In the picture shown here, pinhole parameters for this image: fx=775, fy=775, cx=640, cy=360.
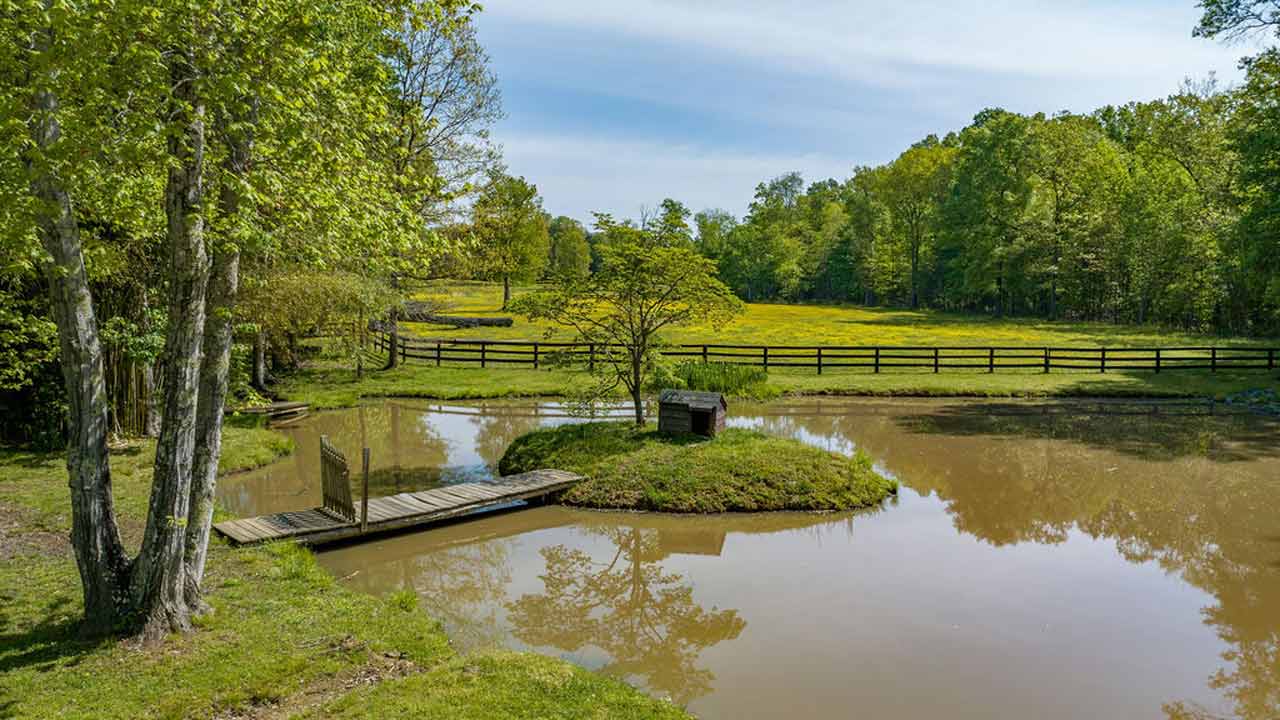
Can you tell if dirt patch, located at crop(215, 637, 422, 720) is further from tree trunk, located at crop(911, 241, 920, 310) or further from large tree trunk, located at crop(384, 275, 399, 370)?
tree trunk, located at crop(911, 241, 920, 310)

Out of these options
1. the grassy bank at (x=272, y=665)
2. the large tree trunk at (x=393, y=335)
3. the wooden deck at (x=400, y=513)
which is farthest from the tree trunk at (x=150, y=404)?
the large tree trunk at (x=393, y=335)

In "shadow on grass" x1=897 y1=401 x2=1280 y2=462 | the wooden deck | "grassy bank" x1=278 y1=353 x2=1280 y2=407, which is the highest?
"grassy bank" x1=278 y1=353 x2=1280 y2=407

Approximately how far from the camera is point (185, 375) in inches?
278

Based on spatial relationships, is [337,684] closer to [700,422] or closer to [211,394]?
[211,394]

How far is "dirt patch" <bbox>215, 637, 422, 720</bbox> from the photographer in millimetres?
6395

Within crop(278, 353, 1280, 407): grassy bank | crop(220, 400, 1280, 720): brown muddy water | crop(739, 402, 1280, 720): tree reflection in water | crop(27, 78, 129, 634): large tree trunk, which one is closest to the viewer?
crop(27, 78, 129, 634): large tree trunk

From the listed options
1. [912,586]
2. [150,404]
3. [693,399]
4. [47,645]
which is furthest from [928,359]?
[47,645]

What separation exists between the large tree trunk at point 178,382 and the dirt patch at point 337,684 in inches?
61.8

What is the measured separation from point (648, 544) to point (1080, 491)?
29.7 ft

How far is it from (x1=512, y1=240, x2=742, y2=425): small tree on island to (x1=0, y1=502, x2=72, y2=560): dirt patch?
865 cm

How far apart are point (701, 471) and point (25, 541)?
33.2 ft

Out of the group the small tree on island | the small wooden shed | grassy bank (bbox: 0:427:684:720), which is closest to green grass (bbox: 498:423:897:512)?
the small wooden shed

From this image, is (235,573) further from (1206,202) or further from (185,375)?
(1206,202)

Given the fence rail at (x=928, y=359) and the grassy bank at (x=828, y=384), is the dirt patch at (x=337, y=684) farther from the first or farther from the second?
the fence rail at (x=928, y=359)
